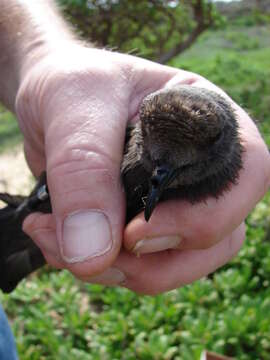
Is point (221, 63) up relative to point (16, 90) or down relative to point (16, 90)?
down

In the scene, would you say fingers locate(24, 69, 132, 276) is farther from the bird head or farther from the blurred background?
the blurred background

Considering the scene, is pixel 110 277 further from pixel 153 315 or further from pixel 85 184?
pixel 153 315

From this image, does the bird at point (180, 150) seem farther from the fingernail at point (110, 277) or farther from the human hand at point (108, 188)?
the fingernail at point (110, 277)

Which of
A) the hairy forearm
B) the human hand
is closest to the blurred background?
the hairy forearm

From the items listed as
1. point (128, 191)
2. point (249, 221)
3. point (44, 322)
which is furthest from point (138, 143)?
point (249, 221)

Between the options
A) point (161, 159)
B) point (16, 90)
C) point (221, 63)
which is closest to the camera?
point (161, 159)

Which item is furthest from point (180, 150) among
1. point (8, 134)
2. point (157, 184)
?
point (8, 134)

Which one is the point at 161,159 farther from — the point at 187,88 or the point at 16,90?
the point at 16,90

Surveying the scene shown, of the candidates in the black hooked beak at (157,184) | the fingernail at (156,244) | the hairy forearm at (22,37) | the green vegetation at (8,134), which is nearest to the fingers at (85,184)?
the fingernail at (156,244)
